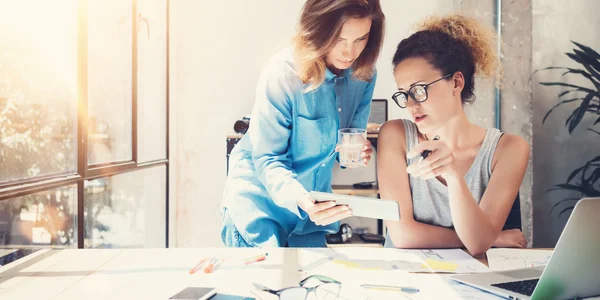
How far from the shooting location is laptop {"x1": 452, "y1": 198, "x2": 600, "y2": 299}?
806 mm

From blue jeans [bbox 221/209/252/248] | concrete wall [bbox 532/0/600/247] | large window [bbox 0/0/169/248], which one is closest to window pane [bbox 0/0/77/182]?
large window [bbox 0/0/169/248]

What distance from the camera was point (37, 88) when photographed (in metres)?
1.77

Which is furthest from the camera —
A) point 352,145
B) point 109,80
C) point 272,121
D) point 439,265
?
point 109,80

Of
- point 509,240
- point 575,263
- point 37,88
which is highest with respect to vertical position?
point 37,88

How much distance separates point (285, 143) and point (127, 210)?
167 cm

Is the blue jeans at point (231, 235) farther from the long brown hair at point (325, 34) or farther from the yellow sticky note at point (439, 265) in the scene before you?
the yellow sticky note at point (439, 265)

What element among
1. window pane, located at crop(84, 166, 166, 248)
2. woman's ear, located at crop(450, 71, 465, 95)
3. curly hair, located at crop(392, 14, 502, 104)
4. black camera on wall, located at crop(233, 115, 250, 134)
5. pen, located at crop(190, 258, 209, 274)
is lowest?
window pane, located at crop(84, 166, 166, 248)

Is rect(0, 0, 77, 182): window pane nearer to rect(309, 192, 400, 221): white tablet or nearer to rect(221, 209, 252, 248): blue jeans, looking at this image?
rect(221, 209, 252, 248): blue jeans

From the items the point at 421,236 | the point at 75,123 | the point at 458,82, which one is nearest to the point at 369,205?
the point at 421,236

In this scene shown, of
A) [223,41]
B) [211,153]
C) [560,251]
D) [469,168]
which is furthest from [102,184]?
[560,251]

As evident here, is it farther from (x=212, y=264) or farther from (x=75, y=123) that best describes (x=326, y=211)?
(x=75, y=123)

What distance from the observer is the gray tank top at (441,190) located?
5.42ft

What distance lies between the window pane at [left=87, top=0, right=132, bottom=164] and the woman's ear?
172 cm

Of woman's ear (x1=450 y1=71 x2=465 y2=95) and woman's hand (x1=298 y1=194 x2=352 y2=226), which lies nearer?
woman's hand (x1=298 y1=194 x2=352 y2=226)
